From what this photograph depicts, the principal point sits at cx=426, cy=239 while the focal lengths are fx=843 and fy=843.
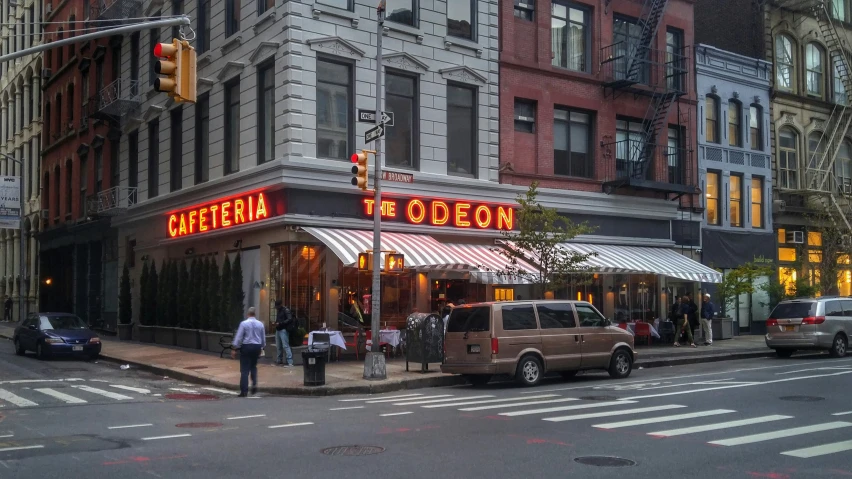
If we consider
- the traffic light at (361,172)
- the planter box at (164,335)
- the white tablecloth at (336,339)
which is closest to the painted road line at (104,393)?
the white tablecloth at (336,339)

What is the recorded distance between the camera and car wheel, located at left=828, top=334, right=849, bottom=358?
79.5 feet

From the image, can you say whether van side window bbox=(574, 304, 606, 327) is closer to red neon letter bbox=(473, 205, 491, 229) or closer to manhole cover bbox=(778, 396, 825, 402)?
manhole cover bbox=(778, 396, 825, 402)

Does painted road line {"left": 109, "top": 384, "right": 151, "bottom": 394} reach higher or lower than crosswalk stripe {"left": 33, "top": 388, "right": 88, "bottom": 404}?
lower

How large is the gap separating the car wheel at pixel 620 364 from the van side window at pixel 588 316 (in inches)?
34.1

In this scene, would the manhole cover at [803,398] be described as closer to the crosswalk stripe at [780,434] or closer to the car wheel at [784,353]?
the crosswalk stripe at [780,434]

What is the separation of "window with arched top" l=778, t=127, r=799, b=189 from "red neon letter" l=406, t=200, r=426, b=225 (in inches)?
751

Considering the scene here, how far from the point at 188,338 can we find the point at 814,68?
2945 centimetres

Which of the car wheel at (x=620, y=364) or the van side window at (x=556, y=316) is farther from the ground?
the van side window at (x=556, y=316)

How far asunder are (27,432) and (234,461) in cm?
402

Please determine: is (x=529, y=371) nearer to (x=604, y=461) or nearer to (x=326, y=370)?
(x=326, y=370)

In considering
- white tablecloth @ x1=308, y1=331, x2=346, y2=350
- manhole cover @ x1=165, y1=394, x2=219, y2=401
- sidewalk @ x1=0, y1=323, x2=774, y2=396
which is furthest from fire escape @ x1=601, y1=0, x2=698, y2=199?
manhole cover @ x1=165, y1=394, x2=219, y2=401

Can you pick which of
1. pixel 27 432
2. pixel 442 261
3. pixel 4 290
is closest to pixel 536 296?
pixel 442 261

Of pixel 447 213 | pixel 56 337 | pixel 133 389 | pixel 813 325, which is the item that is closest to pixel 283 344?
pixel 133 389

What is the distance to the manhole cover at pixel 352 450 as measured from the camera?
9.69 m
